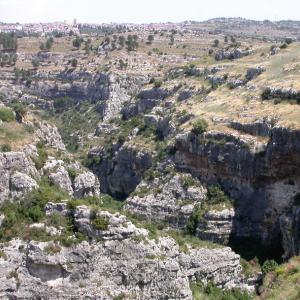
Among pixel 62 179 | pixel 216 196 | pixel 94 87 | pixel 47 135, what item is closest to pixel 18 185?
pixel 62 179

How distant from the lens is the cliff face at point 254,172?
60.7 meters

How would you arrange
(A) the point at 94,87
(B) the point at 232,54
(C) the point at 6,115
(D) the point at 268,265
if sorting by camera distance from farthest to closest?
(A) the point at 94,87 < (B) the point at 232,54 < (D) the point at 268,265 < (C) the point at 6,115

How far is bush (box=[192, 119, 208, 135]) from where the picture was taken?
6806 centimetres

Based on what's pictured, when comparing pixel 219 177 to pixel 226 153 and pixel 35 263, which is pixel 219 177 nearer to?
pixel 226 153

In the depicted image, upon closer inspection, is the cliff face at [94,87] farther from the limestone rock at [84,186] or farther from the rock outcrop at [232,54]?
the limestone rock at [84,186]

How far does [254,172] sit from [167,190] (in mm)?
9008

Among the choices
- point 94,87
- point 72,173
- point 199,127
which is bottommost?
point 94,87

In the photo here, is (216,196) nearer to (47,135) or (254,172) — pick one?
(254,172)

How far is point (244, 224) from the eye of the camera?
208 feet

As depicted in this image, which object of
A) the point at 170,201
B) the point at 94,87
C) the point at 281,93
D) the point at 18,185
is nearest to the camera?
the point at 18,185

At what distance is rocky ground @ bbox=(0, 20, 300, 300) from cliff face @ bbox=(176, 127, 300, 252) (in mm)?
Answer: 116

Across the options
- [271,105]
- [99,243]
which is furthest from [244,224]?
[99,243]

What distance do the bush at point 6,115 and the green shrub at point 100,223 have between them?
14234 mm

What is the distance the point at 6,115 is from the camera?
54688 millimetres
